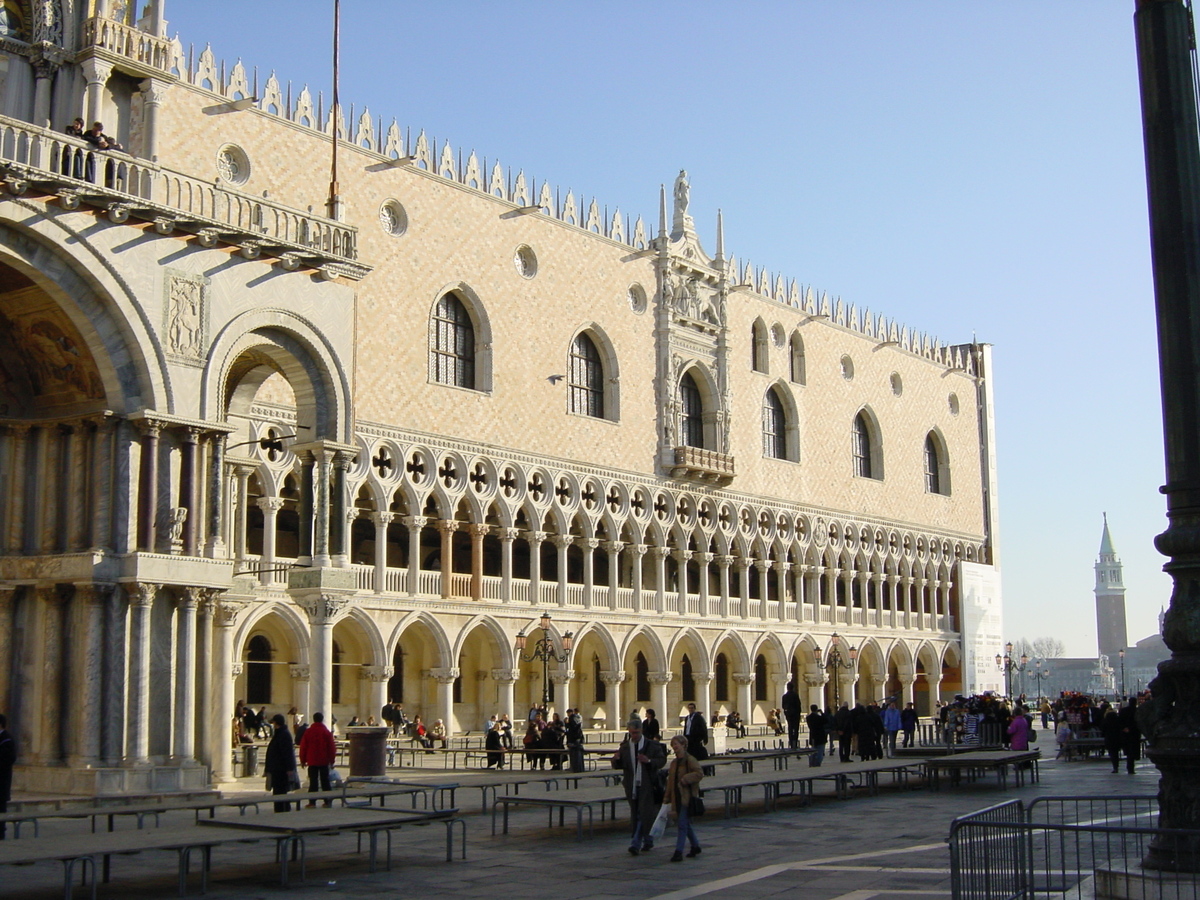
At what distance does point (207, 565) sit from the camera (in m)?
12.9

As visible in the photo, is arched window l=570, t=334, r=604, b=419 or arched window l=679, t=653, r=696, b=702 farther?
arched window l=679, t=653, r=696, b=702

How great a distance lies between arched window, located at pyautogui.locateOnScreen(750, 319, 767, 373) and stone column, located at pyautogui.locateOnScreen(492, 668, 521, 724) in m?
11.6

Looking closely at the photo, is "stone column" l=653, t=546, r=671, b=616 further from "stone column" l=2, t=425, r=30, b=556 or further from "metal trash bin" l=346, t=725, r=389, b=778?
"stone column" l=2, t=425, r=30, b=556

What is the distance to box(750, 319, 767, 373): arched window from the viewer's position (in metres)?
34.7

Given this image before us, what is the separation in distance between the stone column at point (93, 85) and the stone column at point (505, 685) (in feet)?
46.9

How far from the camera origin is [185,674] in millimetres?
12711

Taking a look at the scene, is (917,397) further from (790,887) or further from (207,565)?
(790,887)

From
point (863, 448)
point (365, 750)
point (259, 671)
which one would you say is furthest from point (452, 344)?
point (863, 448)

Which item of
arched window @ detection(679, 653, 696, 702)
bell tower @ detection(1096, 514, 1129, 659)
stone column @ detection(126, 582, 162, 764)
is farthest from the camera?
bell tower @ detection(1096, 514, 1129, 659)

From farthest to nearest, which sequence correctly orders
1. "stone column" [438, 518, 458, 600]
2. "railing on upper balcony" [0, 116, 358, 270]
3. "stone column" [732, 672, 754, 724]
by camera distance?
"stone column" [732, 672, 754, 724] < "stone column" [438, 518, 458, 600] < "railing on upper balcony" [0, 116, 358, 270]

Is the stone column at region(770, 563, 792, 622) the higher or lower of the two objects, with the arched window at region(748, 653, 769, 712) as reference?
higher

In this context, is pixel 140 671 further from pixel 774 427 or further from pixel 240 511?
pixel 774 427

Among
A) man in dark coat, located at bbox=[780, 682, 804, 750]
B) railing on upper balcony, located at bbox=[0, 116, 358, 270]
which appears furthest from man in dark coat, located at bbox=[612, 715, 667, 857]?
man in dark coat, located at bbox=[780, 682, 804, 750]

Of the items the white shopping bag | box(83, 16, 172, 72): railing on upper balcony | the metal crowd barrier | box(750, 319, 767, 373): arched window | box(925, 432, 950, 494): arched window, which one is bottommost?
the white shopping bag
